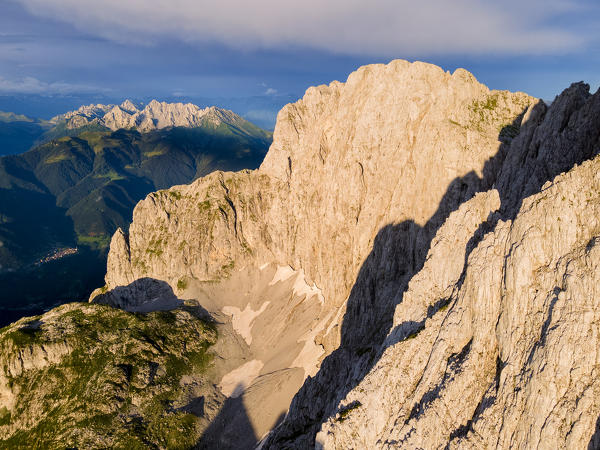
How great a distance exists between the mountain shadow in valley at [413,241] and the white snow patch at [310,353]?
15929mm

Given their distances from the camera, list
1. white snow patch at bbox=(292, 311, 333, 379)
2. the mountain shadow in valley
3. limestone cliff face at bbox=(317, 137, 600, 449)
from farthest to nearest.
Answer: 1. white snow patch at bbox=(292, 311, 333, 379)
2. the mountain shadow in valley
3. limestone cliff face at bbox=(317, 137, 600, 449)

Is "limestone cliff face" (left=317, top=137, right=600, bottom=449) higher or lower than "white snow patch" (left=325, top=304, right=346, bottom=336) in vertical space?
higher

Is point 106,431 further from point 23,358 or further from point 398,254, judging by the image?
point 398,254

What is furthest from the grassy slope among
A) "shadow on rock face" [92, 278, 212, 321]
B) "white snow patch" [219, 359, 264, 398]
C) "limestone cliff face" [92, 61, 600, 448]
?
"shadow on rock face" [92, 278, 212, 321]

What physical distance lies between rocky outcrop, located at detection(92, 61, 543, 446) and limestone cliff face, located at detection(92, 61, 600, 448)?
2.15 ft

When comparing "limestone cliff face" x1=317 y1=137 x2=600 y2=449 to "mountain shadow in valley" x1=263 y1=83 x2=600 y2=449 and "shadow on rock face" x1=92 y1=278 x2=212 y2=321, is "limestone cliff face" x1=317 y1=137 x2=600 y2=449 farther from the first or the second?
"shadow on rock face" x1=92 y1=278 x2=212 y2=321

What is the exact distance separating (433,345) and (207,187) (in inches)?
6186

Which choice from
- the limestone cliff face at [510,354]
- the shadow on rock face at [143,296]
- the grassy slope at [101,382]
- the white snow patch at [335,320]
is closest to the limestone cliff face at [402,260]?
the limestone cliff face at [510,354]

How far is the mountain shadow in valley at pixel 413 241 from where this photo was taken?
2152 inches

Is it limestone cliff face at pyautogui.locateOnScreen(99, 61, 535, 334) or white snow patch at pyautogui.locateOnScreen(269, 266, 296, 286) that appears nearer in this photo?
limestone cliff face at pyautogui.locateOnScreen(99, 61, 535, 334)

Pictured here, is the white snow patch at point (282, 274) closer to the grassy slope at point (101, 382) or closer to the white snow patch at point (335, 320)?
the white snow patch at point (335, 320)

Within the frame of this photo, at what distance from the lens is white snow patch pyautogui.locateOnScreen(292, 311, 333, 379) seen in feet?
369

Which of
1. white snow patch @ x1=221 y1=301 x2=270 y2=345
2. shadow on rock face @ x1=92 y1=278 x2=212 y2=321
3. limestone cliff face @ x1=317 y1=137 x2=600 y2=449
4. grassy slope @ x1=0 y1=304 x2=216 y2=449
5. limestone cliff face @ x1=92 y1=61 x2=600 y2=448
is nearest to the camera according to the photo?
limestone cliff face @ x1=317 y1=137 x2=600 y2=449

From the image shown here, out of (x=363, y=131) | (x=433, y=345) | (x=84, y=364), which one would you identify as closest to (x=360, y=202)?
(x=363, y=131)
